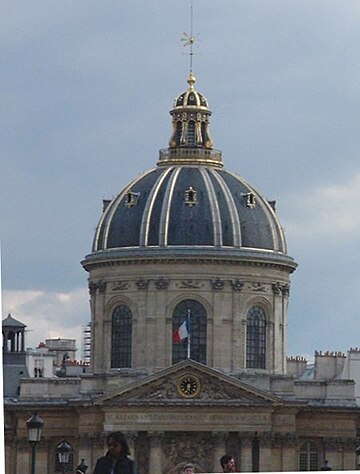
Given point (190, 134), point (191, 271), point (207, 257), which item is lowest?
point (191, 271)

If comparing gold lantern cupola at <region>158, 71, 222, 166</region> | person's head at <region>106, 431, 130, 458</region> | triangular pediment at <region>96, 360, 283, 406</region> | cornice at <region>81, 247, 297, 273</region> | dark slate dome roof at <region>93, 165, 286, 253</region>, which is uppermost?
gold lantern cupola at <region>158, 71, 222, 166</region>

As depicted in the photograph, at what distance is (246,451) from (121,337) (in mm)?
7355

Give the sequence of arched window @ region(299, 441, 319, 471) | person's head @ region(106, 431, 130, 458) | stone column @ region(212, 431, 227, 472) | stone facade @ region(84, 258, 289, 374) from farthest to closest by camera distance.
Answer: stone facade @ region(84, 258, 289, 374) < arched window @ region(299, 441, 319, 471) < stone column @ region(212, 431, 227, 472) < person's head @ region(106, 431, 130, 458)

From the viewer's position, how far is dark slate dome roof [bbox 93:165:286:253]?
76125mm

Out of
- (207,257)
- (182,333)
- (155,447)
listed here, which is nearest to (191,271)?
(207,257)

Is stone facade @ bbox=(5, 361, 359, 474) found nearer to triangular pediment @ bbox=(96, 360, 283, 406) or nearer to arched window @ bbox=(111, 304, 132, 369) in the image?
triangular pediment @ bbox=(96, 360, 283, 406)

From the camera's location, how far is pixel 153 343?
7569cm

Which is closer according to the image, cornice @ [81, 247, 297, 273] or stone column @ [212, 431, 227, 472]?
stone column @ [212, 431, 227, 472]

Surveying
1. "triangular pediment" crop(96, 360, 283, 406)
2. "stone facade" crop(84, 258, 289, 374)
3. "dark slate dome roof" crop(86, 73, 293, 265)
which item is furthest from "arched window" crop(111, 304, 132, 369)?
"triangular pediment" crop(96, 360, 283, 406)

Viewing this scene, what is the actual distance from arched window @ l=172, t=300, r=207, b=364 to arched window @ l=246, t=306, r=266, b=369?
1569 millimetres

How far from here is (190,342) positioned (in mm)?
75688

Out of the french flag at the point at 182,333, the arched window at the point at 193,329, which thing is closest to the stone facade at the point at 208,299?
the arched window at the point at 193,329

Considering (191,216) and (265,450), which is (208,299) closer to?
(191,216)

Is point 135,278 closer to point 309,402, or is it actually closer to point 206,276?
point 206,276
